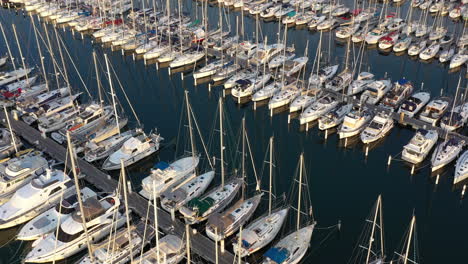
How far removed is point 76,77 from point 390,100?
43.4 metres

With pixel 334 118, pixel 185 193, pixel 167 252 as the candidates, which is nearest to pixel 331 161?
pixel 334 118

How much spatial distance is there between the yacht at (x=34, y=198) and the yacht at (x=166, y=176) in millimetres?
6793

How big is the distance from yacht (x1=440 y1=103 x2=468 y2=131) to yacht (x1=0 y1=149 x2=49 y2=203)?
42786 millimetres

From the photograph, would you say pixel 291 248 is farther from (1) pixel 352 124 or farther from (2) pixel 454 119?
(2) pixel 454 119

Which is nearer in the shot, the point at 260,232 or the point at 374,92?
the point at 260,232

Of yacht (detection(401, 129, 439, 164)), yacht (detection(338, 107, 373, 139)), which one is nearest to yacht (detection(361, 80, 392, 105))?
yacht (detection(338, 107, 373, 139))

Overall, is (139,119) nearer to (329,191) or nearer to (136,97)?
(136,97)

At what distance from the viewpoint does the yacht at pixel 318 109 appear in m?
56.4

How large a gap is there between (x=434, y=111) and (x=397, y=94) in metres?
5.21

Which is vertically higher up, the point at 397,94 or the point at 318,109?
the point at 397,94

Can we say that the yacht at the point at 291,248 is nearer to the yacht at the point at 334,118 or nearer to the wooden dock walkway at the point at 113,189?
the wooden dock walkway at the point at 113,189

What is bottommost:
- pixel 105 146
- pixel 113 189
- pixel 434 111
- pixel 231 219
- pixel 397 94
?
pixel 113 189

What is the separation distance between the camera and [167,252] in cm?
3681

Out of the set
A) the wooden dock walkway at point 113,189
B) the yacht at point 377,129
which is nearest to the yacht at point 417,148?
the yacht at point 377,129
